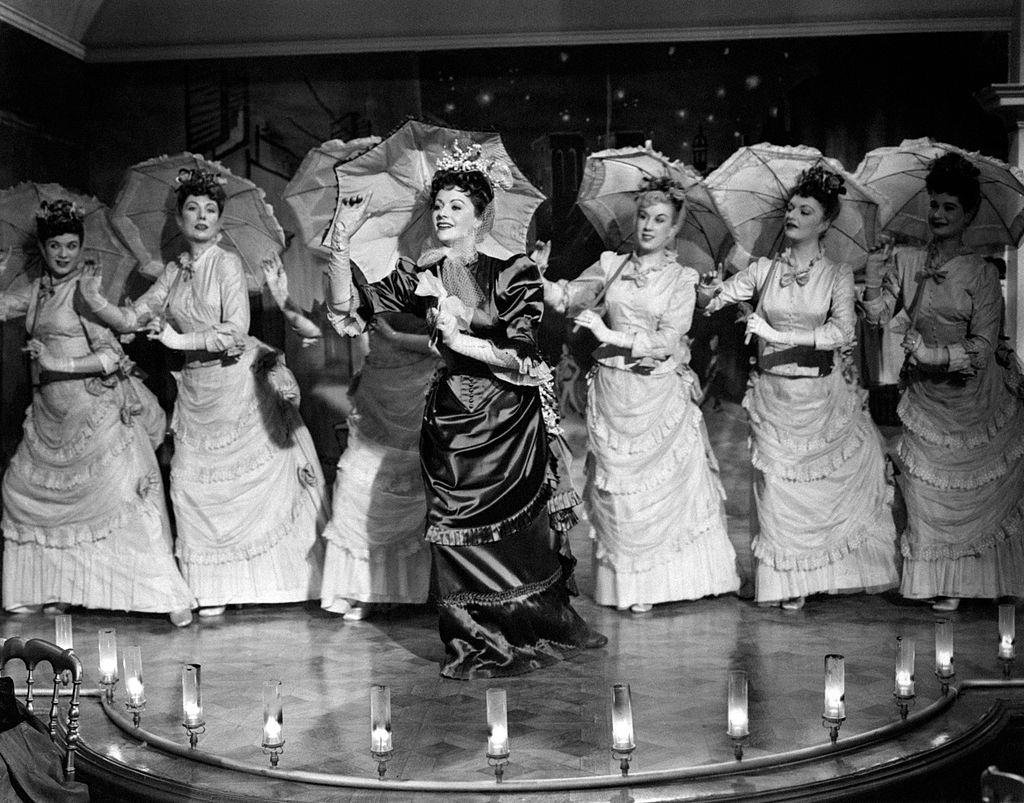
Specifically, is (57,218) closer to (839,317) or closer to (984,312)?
(839,317)

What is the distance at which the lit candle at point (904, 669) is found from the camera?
16.9ft

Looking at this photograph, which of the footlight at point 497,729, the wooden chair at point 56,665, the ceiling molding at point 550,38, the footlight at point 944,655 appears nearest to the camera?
the wooden chair at point 56,665

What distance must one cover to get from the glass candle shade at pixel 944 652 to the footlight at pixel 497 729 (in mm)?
1791

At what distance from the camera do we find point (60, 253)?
6.92 meters

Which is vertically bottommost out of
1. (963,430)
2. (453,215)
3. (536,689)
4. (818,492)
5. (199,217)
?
(536,689)

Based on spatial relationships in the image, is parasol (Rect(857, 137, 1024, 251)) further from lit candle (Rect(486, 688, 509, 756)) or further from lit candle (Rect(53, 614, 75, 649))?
lit candle (Rect(53, 614, 75, 649))

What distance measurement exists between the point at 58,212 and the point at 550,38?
2.61 meters

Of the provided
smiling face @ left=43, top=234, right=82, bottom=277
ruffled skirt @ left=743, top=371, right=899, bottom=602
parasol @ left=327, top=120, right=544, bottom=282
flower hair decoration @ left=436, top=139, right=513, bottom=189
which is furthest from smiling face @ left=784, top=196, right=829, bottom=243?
smiling face @ left=43, top=234, right=82, bottom=277

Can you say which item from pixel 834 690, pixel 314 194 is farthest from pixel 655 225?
pixel 834 690

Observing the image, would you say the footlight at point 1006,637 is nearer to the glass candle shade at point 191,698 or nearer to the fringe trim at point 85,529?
the glass candle shade at point 191,698

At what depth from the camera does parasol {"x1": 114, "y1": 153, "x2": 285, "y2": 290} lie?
6875 mm

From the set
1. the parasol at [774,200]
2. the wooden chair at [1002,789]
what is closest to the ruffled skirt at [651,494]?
the parasol at [774,200]

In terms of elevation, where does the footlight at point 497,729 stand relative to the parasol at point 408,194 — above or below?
below

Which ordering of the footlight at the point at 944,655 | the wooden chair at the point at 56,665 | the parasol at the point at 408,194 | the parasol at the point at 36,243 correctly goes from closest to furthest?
1. the wooden chair at the point at 56,665
2. the footlight at the point at 944,655
3. the parasol at the point at 408,194
4. the parasol at the point at 36,243
